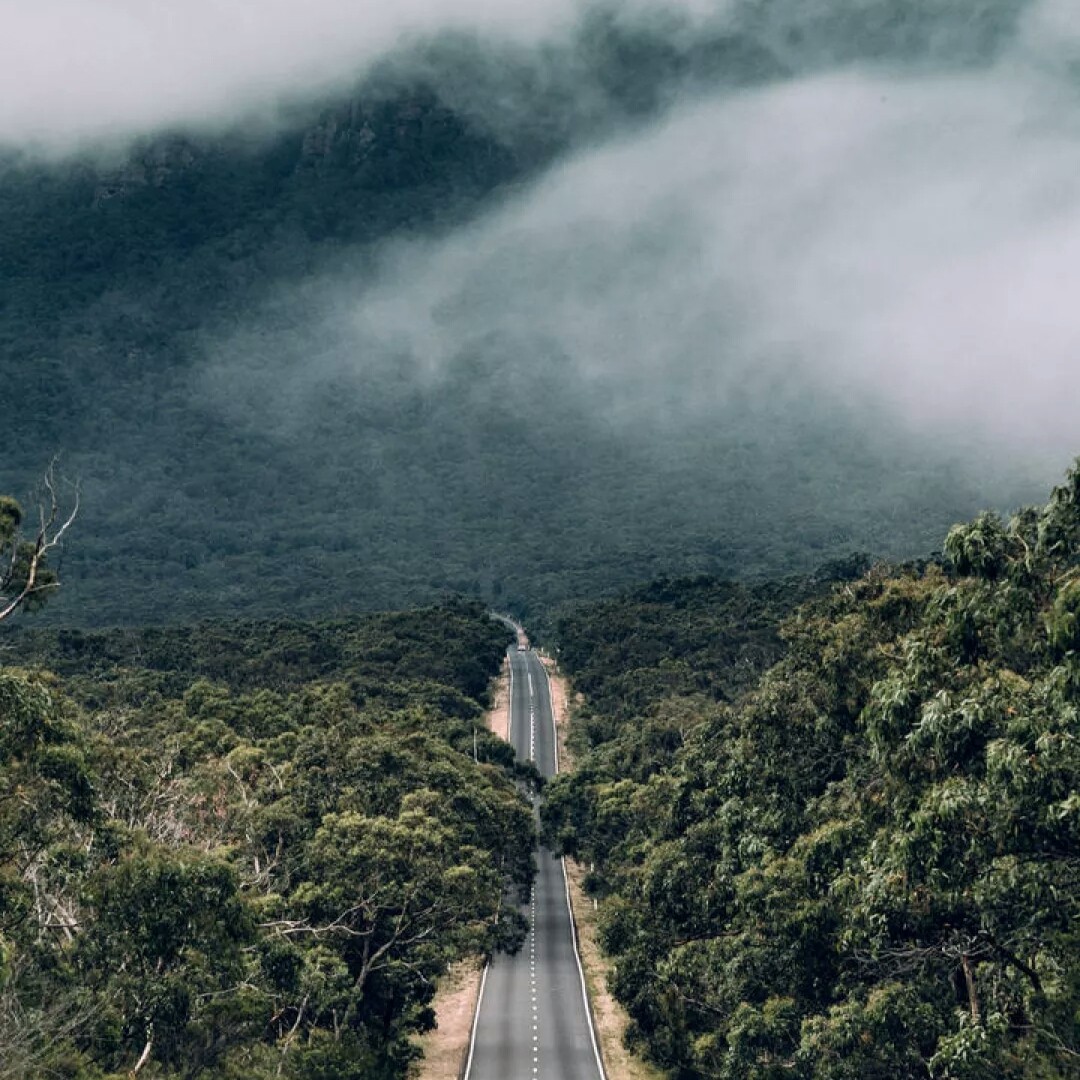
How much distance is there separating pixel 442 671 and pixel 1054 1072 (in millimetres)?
92463

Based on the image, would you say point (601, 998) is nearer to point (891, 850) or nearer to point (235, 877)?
point (235, 877)

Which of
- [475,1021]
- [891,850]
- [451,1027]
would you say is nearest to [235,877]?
[891,850]

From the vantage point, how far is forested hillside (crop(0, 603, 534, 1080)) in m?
24.9

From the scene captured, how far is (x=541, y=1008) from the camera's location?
55156mm

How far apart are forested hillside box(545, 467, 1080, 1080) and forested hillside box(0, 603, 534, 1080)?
849 centimetres

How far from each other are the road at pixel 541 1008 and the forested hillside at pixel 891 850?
12.1ft

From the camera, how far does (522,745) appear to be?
11181cm

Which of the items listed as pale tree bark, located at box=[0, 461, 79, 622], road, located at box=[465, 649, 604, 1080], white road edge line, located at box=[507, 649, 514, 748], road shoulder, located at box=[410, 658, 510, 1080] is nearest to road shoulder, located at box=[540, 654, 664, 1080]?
road, located at box=[465, 649, 604, 1080]

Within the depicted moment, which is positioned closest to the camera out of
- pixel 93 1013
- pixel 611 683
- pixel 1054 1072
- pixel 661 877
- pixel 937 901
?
pixel 1054 1072

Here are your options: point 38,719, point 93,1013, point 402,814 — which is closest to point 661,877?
point 402,814

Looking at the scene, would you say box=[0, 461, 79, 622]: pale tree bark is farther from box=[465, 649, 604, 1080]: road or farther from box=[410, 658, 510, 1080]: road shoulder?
box=[465, 649, 604, 1080]: road

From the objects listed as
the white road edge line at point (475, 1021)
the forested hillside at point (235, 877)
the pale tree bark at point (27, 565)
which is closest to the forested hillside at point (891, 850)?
the white road edge line at point (475, 1021)

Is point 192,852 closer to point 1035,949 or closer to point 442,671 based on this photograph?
point 1035,949

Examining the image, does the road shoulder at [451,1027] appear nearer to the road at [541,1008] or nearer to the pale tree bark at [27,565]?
the road at [541,1008]
